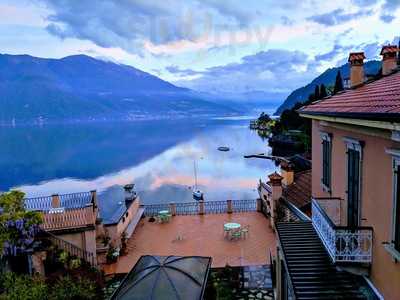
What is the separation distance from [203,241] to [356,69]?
9736 mm

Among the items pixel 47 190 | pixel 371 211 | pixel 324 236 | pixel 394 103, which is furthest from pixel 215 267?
pixel 47 190

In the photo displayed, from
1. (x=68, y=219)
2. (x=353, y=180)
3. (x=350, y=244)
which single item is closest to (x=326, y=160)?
(x=353, y=180)

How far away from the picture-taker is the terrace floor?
13672mm

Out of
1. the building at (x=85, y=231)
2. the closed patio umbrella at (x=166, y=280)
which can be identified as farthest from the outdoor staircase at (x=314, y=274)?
the building at (x=85, y=231)

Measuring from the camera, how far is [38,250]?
12.1 m

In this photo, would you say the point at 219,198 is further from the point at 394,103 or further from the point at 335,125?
the point at 394,103

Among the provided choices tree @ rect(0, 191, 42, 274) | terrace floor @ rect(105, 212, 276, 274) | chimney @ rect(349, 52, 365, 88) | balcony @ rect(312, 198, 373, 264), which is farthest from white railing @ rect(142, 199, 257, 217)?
balcony @ rect(312, 198, 373, 264)

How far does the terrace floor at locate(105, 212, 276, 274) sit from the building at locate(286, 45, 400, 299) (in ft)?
19.5

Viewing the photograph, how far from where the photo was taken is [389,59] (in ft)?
32.1

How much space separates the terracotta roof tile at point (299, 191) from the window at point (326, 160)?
487 centimetres

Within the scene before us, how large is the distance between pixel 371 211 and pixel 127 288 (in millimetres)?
5333

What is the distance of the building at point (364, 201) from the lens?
4.92 meters

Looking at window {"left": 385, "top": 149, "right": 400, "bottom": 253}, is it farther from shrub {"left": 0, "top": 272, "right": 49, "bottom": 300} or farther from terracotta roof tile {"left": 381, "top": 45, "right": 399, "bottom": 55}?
shrub {"left": 0, "top": 272, "right": 49, "bottom": 300}

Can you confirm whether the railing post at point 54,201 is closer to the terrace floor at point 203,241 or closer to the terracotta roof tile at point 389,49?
the terrace floor at point 203,241
